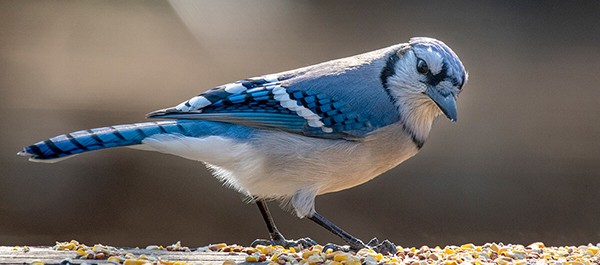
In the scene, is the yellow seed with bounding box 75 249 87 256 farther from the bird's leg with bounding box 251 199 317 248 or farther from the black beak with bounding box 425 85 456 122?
the black beak with bounding box 425 85 456 122

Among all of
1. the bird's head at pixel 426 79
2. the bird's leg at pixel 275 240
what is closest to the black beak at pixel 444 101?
the bird's head at pixel 426 79

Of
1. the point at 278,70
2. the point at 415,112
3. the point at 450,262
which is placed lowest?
the point at 450,262

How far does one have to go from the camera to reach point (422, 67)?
1.46 meters

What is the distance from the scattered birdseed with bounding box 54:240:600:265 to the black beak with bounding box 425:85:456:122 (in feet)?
1.39

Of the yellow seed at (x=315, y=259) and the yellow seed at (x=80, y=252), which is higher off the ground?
the yellow seed at (x=315, y=259)

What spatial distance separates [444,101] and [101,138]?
100cm

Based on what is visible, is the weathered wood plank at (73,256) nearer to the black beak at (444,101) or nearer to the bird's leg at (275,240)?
the bird's leg at (275,240)

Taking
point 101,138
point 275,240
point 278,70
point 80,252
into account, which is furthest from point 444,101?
point 278,70

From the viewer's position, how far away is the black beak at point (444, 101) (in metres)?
1.37

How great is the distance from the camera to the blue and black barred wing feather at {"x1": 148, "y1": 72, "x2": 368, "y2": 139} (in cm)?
144

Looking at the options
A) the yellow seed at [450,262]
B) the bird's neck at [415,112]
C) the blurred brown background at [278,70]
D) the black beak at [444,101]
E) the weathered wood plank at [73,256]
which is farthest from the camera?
the blurred brown background at [278,70]

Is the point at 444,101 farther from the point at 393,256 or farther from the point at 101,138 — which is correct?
the point at 101,138

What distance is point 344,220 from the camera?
2.59m

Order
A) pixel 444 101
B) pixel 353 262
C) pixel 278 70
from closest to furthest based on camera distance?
pixel 353 262, pixel 444 101, pixel 278 70
